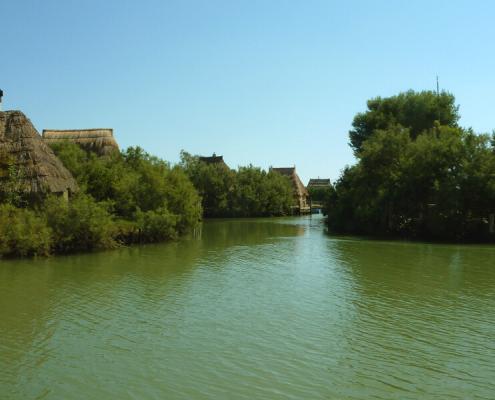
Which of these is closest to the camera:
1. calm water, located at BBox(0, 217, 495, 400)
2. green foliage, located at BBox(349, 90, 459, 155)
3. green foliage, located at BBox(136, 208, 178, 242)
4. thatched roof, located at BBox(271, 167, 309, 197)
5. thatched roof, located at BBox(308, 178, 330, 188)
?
calm water, located at BBox(0, 217, 495, 400)

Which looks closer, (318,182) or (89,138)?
(89,138)

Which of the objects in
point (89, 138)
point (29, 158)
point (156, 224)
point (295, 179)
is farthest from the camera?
point (295, 179)

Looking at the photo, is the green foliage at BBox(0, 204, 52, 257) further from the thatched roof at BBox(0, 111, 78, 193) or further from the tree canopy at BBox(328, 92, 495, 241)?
the tree canopy at BBox(328, 92, 495, 241)

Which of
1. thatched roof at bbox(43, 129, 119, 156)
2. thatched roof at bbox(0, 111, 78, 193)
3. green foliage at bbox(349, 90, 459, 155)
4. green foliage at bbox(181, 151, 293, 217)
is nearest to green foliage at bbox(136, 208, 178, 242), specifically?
thatched roof at bbox(0, 111, 78, 193)

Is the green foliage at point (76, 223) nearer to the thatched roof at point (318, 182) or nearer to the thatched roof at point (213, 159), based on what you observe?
the thatched roof at point (213, 159)

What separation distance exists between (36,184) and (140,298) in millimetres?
16376

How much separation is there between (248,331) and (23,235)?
53.6 ft

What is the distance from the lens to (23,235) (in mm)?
24797

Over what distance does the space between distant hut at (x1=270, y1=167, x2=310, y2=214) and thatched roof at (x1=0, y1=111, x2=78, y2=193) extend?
55.3m

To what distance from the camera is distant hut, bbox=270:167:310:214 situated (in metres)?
87.2

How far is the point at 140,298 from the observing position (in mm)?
16391

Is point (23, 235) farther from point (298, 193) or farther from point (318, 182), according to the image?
point (318, 182)

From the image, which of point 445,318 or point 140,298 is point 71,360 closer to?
point 140,298

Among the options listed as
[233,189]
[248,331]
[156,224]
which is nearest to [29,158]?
[156,224]
